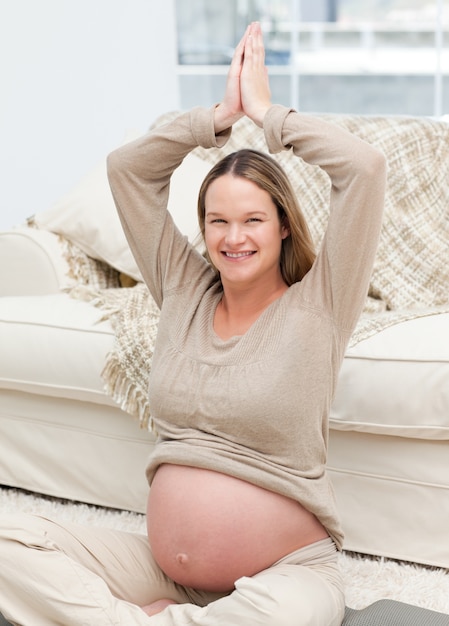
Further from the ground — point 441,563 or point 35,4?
point 35,4

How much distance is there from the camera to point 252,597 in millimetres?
1326

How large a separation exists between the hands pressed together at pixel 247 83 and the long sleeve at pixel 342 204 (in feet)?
0.14

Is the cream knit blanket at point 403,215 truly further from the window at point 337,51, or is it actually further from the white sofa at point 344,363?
the window at point 337,51

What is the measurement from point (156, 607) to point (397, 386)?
672 millimetres

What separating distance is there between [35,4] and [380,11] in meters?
1.65

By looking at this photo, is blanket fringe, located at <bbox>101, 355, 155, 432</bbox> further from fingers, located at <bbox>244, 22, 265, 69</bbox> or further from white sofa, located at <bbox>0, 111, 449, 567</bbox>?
fingers, located at <bbox>244, 22, 265, 69</bbox>

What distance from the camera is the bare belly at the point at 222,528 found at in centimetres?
144

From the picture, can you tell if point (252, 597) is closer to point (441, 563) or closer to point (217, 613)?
point (217, 613)

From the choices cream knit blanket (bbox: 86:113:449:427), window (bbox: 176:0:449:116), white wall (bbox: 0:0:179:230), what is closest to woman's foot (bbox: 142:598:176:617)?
cream knit blanket (bbox: 86:113:449:427)

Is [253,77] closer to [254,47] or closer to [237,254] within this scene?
[254,47]

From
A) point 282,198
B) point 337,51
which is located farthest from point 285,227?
→ point 337,51

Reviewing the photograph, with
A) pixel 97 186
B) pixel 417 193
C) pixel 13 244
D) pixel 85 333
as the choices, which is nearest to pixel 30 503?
pixel 85 333

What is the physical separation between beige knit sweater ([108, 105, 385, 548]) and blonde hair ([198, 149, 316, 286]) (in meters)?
0.04

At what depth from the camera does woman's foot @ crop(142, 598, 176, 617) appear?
149 cm
